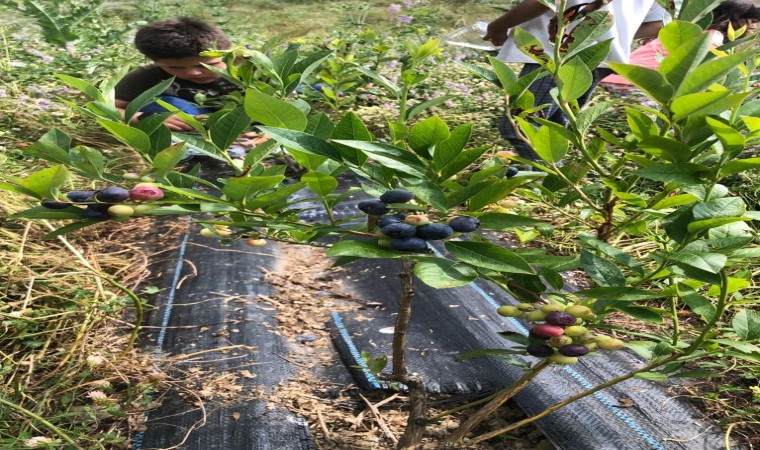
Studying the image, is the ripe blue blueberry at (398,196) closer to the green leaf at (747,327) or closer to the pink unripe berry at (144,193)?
the pink unripe berry at (144,193)

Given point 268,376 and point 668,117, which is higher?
point 668,117

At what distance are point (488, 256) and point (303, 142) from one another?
0.70ft

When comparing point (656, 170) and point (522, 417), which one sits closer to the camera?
point (656, 170)

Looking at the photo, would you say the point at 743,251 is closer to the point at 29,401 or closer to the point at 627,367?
the point at 627,367

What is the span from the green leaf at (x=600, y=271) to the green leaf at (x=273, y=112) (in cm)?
33

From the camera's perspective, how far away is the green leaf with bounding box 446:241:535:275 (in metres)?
0.66

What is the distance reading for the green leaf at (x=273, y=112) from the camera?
68cm

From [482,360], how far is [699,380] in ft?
1.81

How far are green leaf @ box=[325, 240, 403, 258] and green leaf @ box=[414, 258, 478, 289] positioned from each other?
0.03 meters

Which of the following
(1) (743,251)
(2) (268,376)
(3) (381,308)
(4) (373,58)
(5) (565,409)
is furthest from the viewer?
(4) (373,58)

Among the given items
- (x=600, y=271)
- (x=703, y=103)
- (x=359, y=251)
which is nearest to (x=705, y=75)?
(x=703, y=103)

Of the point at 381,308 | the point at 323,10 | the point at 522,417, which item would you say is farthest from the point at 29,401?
the point at 323,10

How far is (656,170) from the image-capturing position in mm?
659

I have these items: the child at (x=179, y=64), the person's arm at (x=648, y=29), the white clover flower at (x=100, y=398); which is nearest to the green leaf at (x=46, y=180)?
the white clover flower at (x=100, y=398)
